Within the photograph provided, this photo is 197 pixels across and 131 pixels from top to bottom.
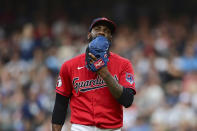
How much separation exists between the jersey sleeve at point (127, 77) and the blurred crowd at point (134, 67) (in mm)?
4186

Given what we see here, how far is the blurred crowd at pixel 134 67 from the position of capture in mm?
8914

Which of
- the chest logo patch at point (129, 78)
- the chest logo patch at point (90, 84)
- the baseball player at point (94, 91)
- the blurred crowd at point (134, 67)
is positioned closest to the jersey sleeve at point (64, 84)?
the baseball player at point (94, 91)

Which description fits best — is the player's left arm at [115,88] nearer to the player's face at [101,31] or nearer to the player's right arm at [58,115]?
the player's face at [101,31]

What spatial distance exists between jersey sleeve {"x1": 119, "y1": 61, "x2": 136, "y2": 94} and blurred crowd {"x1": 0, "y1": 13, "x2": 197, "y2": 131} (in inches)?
165

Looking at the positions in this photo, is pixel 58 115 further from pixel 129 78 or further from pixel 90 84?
pixel 129 78

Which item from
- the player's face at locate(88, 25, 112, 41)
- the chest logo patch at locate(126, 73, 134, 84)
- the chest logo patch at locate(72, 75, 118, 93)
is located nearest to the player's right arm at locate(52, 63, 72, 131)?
the chest logo patch at locate(72, 75, 118, 93)

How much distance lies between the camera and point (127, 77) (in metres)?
Result: 4.23

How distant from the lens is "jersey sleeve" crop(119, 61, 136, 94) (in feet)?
13.8

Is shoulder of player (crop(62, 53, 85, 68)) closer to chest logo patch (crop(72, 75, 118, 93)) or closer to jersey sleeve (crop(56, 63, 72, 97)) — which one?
jersey sleeve (crop(56, 63, 72, 97))

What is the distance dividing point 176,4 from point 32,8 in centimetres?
429

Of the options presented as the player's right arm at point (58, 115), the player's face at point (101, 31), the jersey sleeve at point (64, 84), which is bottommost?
the player's right arm at point (58, 115)

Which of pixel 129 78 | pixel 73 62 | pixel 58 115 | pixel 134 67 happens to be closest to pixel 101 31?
pixel 73 62

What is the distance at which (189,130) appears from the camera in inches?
321

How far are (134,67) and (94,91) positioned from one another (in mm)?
6179
